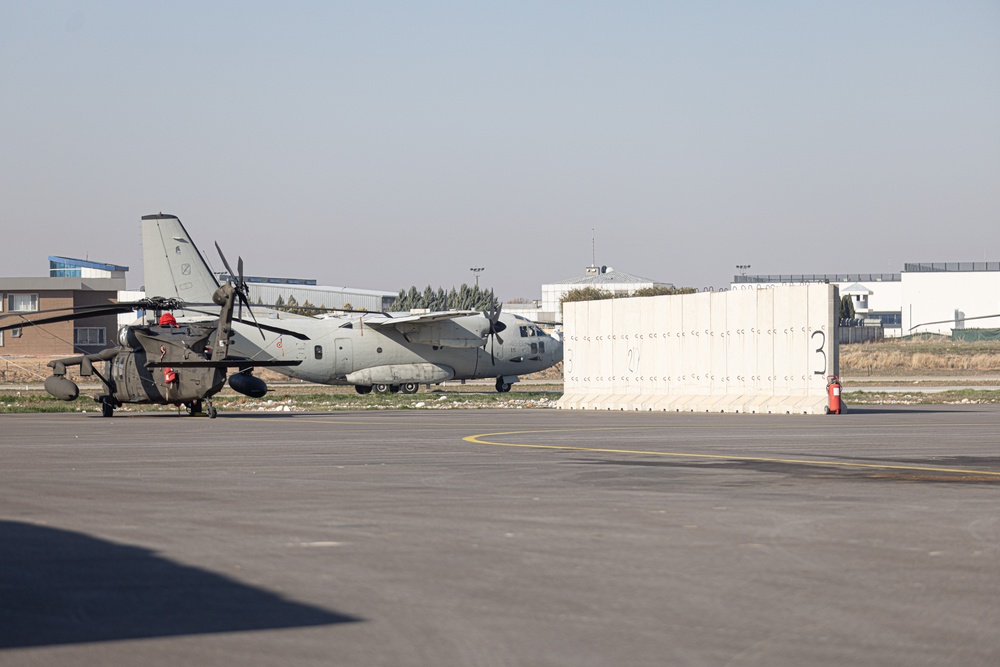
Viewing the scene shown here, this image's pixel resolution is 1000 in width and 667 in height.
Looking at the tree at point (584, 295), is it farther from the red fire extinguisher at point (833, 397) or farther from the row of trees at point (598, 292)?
the red fire extinguisher at point (833, 397)

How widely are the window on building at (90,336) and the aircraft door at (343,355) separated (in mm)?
50561

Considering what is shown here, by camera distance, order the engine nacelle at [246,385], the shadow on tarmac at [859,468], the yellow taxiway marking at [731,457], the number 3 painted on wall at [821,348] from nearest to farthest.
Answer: the shadow on tarmac at [859,468]
the yellow taxiway marking at [731,457]
the number 3 painted on wall at [821,348]
the engine nacelle at [246,385]

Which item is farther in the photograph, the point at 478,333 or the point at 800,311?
the point at 478,333

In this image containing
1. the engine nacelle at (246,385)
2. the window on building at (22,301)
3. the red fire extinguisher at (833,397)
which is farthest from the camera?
the window on building at (22,301)

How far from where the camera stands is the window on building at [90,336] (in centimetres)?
9628

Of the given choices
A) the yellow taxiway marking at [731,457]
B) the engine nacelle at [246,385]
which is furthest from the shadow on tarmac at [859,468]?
the engine nacelle at [246,385]

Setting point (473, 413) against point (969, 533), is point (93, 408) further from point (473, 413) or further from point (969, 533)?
point (969, 533)

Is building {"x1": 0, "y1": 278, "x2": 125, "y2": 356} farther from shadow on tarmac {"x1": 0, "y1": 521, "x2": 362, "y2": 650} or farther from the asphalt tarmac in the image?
shadow on tarmac {"x1": 0, "y1": 521, "x2": 362, "y2": 650}

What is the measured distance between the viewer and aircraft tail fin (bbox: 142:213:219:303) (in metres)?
47.4

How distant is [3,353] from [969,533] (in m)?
90.8

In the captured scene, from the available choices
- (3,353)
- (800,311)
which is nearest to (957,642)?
(800,311)

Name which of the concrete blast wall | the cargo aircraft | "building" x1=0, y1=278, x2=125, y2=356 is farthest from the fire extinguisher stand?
"building" x1=0, y1=278, x2=125, y2=356

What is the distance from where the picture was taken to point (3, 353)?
296 feet

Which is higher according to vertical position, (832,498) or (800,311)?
(800,311)
